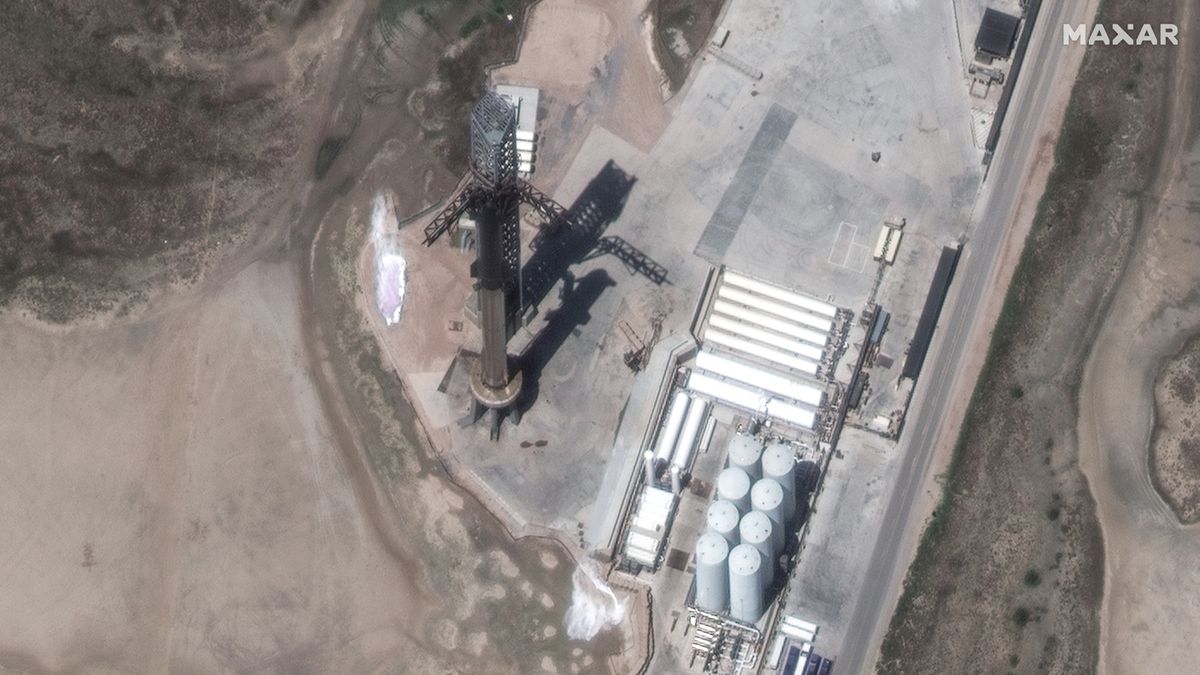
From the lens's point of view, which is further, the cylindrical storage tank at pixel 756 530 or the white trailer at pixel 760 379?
the white trailer at pixel 760 379

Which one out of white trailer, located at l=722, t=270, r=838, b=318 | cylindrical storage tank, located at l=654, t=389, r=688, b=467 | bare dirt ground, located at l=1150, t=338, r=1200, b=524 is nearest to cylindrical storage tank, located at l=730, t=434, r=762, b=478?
cylindrical storage tank, located at l=654, t=389, r=688, b=467

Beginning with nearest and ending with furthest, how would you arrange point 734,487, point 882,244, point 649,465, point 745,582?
point 745,582, point 734,487, point 649,465, point 882,244

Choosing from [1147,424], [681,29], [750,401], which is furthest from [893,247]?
[681,29]

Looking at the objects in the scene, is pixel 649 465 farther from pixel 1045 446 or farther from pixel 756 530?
pixel 1045 446

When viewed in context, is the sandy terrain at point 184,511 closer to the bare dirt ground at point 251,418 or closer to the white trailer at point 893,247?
the bare dirt ground at point 251,418

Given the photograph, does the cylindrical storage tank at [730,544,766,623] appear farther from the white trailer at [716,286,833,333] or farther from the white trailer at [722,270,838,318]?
the white trailer at [722,270,838,318]

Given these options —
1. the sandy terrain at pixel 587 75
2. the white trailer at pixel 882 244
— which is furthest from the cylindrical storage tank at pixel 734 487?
the sandy terrain at pixel 587 75
